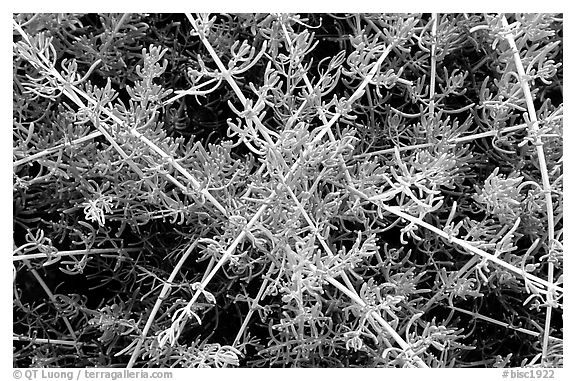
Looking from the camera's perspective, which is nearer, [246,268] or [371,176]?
[371,176]

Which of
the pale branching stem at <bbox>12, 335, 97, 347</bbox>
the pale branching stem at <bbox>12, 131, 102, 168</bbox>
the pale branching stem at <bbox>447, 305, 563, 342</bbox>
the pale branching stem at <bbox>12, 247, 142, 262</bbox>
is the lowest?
the pale branching stem at <bbox>12, 335, 97, 347</bbox>

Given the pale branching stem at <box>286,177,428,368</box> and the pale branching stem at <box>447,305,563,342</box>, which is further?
the pale branching stem at <box>447,305,563,342</box>

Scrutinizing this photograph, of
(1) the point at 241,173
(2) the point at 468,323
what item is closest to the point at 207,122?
(1) the point at 241,173

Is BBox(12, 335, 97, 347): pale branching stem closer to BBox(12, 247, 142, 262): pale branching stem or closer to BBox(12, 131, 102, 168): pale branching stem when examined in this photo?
BBox(12, 247, 142, 262): pale branching stem

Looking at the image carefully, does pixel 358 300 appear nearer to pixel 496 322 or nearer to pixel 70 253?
pixel 496 322

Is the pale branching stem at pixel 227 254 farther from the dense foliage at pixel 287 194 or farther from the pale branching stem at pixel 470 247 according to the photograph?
the pale branching stem at pixel 470 247

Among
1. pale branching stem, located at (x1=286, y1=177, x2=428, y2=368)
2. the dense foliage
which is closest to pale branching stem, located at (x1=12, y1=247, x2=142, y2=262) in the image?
the dense foliage

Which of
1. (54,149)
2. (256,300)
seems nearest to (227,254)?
(256,300)
